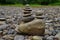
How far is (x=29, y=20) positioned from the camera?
4887 millimetres

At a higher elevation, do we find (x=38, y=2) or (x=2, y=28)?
(x=2, y=28)

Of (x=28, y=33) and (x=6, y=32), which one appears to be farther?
(x=6, y=32)

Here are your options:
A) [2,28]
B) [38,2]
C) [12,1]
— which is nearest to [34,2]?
[38,2]

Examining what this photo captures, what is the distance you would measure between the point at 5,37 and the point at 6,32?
545 mm

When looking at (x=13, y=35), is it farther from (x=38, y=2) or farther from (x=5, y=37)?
(x=38, y=2)

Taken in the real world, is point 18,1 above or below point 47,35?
below

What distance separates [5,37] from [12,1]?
32109mm

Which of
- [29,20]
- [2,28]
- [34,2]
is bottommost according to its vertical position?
[34,2]

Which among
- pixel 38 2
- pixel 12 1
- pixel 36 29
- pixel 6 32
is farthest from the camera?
pixel 38 2

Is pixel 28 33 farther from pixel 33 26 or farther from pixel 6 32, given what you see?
pixel 6 32

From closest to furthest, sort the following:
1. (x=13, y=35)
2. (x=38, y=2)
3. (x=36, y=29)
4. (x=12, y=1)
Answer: (x=36, y=29) < (x=13, y=35) < (x=12, y=1) < (x=38, y=2)

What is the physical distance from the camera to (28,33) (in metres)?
4.65

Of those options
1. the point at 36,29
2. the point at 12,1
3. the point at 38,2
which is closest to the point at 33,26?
the point at 36,29

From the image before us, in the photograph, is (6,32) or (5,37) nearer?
(5,37)
